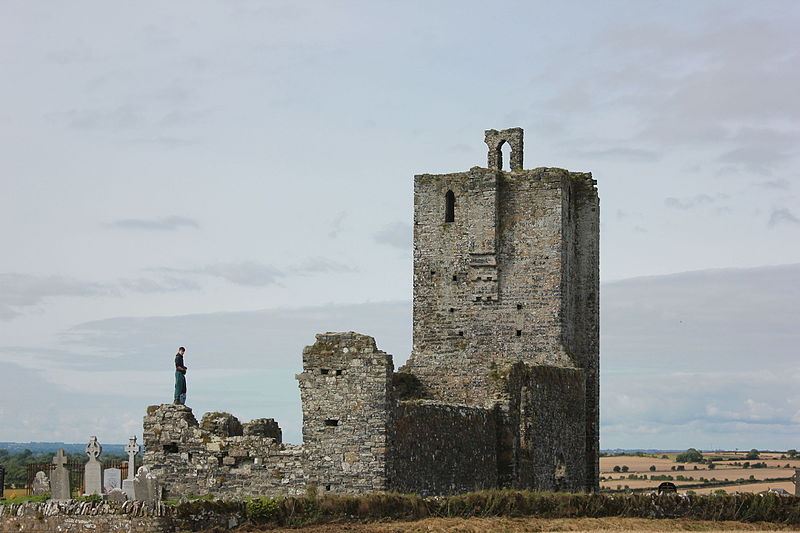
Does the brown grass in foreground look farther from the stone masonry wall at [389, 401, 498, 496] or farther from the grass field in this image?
the grass field

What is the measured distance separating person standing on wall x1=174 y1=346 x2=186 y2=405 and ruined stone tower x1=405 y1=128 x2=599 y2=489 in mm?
9961

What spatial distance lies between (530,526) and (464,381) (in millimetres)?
10821

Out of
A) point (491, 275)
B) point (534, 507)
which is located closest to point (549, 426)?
point (491, 275)

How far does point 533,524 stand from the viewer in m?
26.7

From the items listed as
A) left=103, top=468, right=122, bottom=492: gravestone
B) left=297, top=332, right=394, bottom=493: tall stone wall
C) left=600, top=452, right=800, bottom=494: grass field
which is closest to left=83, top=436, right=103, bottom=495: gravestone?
left=103, top=468, right=122, bottom=492: gravestone

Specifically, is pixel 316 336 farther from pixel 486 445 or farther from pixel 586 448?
pixel 586 448

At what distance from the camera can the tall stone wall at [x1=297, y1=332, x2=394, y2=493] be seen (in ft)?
88.1

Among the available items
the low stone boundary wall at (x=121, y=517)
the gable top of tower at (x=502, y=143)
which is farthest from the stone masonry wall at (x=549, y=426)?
the low stone boundary wall at (x=121, y=517)

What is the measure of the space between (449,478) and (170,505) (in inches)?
319

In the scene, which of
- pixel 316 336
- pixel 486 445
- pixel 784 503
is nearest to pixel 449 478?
pixel 486 445

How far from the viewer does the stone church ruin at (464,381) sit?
2717 centimetres

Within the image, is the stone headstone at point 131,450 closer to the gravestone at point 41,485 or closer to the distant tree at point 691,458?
the gravestone at point 41,485

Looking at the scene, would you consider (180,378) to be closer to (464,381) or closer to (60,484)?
(60,484)

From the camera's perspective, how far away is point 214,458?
27.7 meters
